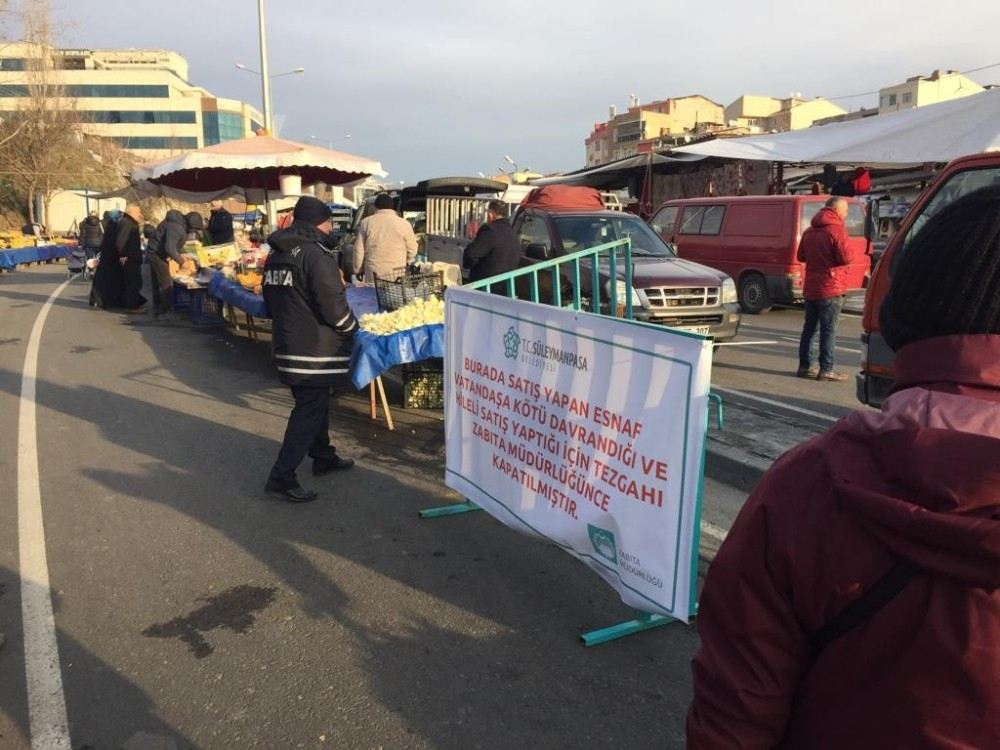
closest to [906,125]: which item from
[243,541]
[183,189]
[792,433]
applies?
[792,433]

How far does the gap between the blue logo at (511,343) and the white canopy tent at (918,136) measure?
18.2ft

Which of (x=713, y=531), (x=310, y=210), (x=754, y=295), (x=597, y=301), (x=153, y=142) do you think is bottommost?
(x=713, y=531)

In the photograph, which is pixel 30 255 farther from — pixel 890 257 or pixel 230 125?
pixel 230 125

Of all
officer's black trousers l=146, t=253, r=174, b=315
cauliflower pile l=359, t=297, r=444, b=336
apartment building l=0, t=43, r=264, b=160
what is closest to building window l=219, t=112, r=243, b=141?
apartment building l=0, t=43, r=264, b=160

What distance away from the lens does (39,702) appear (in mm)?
3129

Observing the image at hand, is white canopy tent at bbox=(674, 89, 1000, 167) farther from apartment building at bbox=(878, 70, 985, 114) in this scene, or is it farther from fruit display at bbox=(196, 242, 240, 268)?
apartment building at bbox=(878, 70, 985, 114)

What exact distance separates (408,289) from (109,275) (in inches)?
414

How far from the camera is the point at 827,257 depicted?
8031mm

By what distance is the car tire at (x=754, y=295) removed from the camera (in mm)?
13688

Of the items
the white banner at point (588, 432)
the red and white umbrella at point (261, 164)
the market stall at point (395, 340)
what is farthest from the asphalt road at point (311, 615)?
the red and white umbrella at point (261, 164)

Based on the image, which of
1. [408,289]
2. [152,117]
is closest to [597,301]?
[408,289]

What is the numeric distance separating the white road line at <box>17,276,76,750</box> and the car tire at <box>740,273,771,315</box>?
11329 mm

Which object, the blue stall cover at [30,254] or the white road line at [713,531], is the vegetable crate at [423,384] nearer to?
the white road line at [713,531]

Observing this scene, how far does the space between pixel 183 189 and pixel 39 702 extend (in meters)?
14.2
